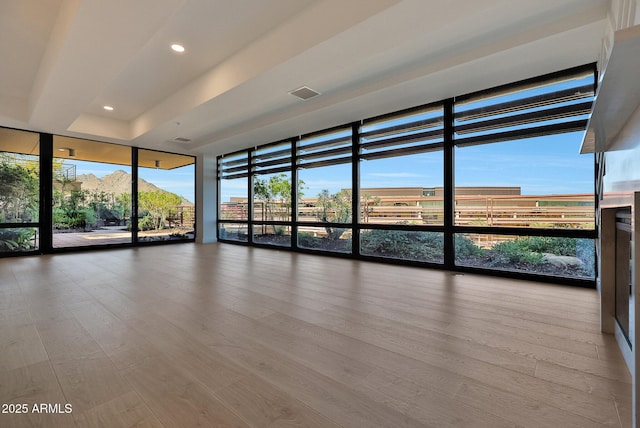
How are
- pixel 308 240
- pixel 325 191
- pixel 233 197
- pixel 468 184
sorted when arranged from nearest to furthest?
1. pixel 468 184
2. pixel 325 191
3. pixel 308 240
4. pixel 233 197

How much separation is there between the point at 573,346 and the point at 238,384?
92.6 inches

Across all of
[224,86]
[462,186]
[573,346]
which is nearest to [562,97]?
[462,186]

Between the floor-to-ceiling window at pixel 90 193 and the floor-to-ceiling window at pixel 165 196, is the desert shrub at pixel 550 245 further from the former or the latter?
the floor-to-ceiling window at pixel 90 193

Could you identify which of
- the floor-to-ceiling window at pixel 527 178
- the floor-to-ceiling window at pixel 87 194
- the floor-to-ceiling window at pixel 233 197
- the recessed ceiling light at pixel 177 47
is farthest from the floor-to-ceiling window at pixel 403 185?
the floor-to-ceiling window at pixel 87 194

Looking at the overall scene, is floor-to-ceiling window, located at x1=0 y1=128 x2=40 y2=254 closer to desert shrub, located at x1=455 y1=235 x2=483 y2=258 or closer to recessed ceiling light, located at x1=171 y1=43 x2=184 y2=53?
recessed ceiling light, located at x1=171 y1=43 x2=184 y2=53

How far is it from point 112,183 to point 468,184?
26.7ft

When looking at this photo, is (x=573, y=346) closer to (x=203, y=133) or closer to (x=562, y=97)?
(x=562, y=97)

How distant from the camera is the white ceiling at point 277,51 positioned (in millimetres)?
2756

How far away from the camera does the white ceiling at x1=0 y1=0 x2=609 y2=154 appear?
2756 millimetres

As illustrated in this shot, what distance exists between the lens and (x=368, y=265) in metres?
5.26

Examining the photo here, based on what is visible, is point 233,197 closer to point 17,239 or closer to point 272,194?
point 272,194

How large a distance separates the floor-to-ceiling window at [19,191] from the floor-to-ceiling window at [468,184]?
19.0 feet

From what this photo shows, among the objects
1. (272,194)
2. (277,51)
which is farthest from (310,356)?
(272,194)

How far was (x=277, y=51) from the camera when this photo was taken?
3.46 metres
